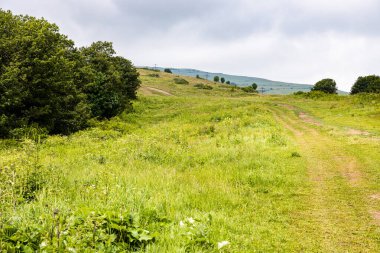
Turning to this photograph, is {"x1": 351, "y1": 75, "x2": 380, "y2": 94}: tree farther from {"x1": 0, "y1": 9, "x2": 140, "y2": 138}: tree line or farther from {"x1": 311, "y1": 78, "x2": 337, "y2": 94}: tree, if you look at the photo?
{"x1": 0, "y1": 9, "x2": 140, "y2": 138}: tree line

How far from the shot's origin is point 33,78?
80.8 ft

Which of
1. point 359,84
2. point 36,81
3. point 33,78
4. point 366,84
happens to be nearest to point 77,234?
point 36,81

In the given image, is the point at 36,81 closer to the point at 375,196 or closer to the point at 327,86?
the point at 375,196

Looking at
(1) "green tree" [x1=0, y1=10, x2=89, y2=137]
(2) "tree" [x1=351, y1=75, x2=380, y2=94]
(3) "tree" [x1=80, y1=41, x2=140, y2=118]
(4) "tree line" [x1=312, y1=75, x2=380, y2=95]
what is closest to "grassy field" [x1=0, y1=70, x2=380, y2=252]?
(1) "green tree" [x1=0, y1=10, x2=89, y2=137]

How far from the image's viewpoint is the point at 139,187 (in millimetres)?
9102

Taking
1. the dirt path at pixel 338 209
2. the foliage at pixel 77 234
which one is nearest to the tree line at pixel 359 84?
the dirt path at pixel 338 209

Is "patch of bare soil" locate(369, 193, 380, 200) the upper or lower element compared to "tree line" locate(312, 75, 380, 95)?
lower

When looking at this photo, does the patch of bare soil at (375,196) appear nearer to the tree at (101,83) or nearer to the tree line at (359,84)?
the tree at (101,83)

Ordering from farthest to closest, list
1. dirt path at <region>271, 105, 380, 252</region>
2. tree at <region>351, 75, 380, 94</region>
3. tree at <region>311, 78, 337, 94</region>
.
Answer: tree at <region>311, 78, 337, 94</region>
tree at <region>351, 75, 380, 94</region>
dirt path at <region>271, 105, 380, 252</region>

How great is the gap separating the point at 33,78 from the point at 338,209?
2333cm

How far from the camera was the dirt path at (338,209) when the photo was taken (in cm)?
674

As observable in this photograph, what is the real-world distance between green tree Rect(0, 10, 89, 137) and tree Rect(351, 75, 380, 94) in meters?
86.6

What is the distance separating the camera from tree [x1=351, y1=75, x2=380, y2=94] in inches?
3561

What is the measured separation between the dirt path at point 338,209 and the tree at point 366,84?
288ft
